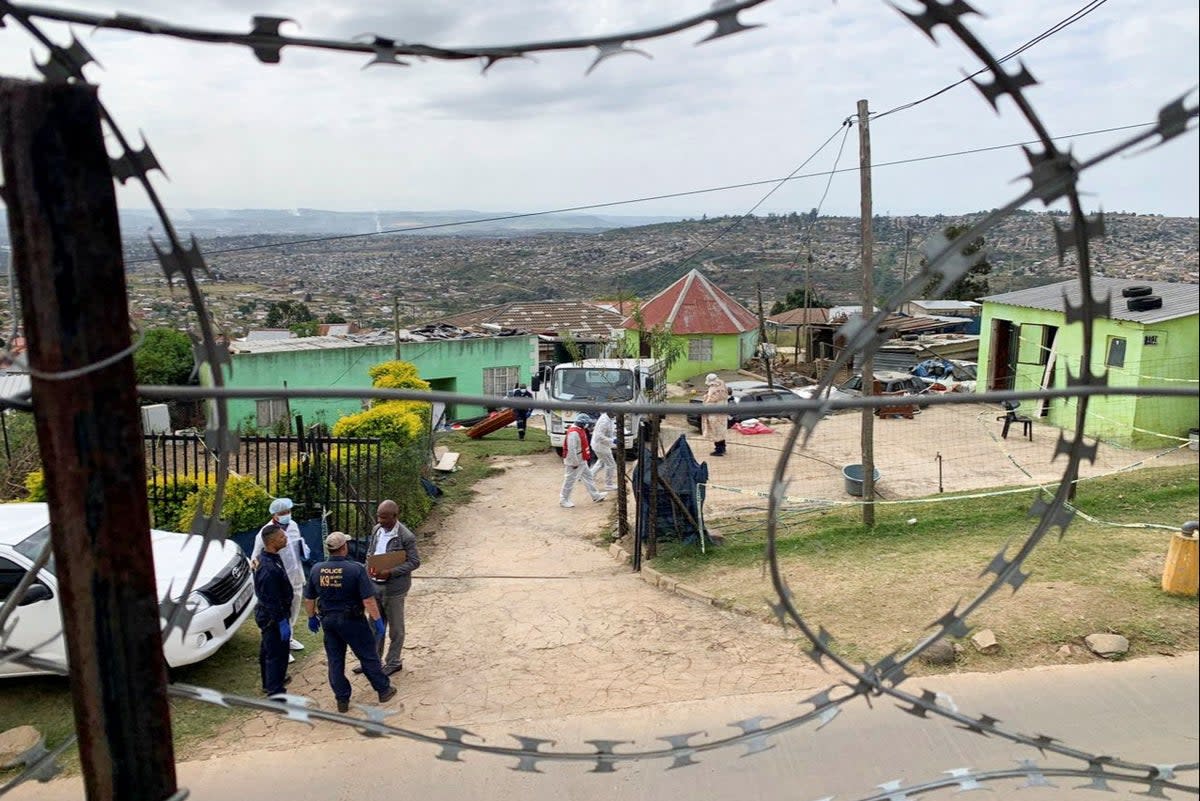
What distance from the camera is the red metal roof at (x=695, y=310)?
3591cm

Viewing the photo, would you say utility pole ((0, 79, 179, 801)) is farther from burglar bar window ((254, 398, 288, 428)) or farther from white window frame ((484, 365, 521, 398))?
white window frame ((484, 365, 521, 398))

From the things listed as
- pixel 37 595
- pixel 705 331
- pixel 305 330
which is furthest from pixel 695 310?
pixel 37 595

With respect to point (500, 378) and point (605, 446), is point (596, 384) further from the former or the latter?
point (500, 378)

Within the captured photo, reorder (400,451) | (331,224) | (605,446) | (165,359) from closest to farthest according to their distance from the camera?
(400,451), (605,446), (165,359), (331,224)

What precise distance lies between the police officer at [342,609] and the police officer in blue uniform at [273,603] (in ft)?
0.68

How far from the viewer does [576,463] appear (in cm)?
1265

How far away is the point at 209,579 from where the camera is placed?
24.4 ft

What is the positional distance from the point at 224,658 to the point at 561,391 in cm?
1022

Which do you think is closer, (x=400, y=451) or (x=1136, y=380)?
(x=400, y=451)

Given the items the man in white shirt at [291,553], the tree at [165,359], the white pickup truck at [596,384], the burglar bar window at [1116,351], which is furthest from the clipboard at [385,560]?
the tree at [165,359]

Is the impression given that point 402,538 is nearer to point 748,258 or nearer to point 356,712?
point 356,712

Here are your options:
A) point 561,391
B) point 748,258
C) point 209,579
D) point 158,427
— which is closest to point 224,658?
point 209,579

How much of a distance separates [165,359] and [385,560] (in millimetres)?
17944

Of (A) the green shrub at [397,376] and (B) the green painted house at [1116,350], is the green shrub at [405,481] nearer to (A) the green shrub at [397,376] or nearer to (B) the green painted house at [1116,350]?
(A) the green shrub at [397,376]
